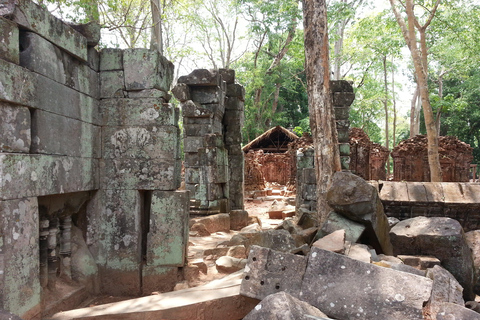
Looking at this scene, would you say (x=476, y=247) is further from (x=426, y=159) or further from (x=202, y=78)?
(x=426, y=159)

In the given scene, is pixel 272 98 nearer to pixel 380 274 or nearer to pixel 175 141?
pixel 175 141

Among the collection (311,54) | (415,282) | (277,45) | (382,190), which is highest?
(277,45)

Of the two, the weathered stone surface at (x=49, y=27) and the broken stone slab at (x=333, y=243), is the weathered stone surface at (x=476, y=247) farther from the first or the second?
the weathered stone surface at (x=49, y=27)

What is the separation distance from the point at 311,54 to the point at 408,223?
3.56 metres

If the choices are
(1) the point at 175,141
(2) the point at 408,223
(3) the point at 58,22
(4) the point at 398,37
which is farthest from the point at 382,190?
(4) the point at 398,37

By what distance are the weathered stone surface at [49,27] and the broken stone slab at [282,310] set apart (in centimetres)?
321

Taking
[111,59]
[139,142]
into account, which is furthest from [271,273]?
[111,59]

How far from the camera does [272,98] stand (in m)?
27.4

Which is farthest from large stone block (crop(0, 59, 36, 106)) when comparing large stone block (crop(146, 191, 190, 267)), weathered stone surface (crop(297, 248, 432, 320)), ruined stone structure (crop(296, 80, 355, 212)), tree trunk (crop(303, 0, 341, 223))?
ruined stone structure (crop(296, 80, 355, 212))

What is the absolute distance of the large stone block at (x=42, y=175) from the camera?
3.01 m

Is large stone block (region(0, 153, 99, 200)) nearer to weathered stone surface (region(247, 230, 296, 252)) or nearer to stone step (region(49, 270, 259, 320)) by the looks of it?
stone step (region(49, 270, 259, 320))

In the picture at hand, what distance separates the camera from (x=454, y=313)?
2506mm

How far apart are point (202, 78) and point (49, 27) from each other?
19.4ft

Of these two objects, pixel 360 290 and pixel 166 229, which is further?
pixel 166 229
